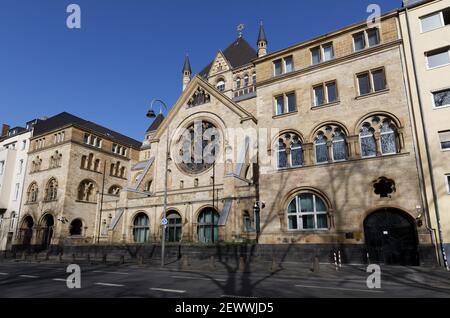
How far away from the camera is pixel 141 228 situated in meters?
34.6

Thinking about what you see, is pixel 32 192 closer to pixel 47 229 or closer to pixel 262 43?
pixel 47 229

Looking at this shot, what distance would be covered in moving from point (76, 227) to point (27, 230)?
7910mm

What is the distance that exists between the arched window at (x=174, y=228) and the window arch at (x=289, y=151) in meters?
13.2

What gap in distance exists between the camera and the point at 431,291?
10961mm

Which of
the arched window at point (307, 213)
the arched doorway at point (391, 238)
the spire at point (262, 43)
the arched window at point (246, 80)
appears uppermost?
the spire at point (262, 43)

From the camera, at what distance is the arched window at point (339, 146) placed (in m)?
22.1

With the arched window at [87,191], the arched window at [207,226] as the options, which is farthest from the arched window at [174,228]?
the arched window at [87,191]

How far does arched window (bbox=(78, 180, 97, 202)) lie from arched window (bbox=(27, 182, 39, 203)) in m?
6.88

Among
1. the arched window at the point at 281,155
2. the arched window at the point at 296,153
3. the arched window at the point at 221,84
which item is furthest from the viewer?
the arched window at the point at 221,84

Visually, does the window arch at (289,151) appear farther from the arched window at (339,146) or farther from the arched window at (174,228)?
the arched window at (174,228)

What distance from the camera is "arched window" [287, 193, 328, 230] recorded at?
2205 centimetres
